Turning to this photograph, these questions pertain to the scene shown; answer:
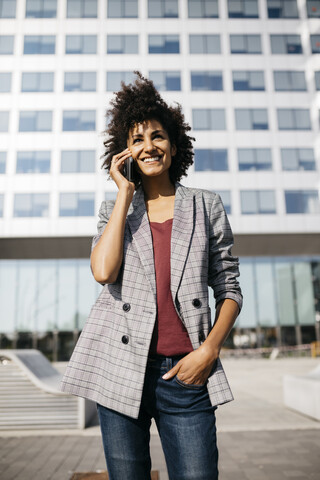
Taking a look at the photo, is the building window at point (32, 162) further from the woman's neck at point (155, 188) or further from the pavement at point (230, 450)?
the woman's neck at point (155, 188)

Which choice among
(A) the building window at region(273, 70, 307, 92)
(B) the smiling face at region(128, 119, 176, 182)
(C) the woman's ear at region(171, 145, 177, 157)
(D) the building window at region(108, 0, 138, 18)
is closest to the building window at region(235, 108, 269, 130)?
(A) the building window at region(273, 70, 307, 92)

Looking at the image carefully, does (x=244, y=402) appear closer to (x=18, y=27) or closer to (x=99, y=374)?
(x=99, y=374)

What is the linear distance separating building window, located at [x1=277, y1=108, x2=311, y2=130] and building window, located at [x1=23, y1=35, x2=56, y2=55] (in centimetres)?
1614

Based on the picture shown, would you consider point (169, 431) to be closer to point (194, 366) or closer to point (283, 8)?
point (194, 366)

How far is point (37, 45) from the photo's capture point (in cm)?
2816

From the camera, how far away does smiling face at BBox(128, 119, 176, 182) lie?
2.06 metres

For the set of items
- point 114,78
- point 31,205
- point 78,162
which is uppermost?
point 114,78

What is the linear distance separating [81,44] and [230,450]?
2851 cm

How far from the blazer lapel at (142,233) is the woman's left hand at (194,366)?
302 mm

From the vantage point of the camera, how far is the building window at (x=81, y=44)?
28.0m

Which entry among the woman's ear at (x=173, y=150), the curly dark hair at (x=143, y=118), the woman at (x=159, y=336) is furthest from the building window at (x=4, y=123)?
the woman at (x=159, y=336)

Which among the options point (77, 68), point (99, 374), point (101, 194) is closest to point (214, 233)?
point (99, 374)

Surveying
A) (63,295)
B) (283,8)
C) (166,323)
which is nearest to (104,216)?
(166,323)

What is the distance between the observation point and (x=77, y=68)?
27.7 m
